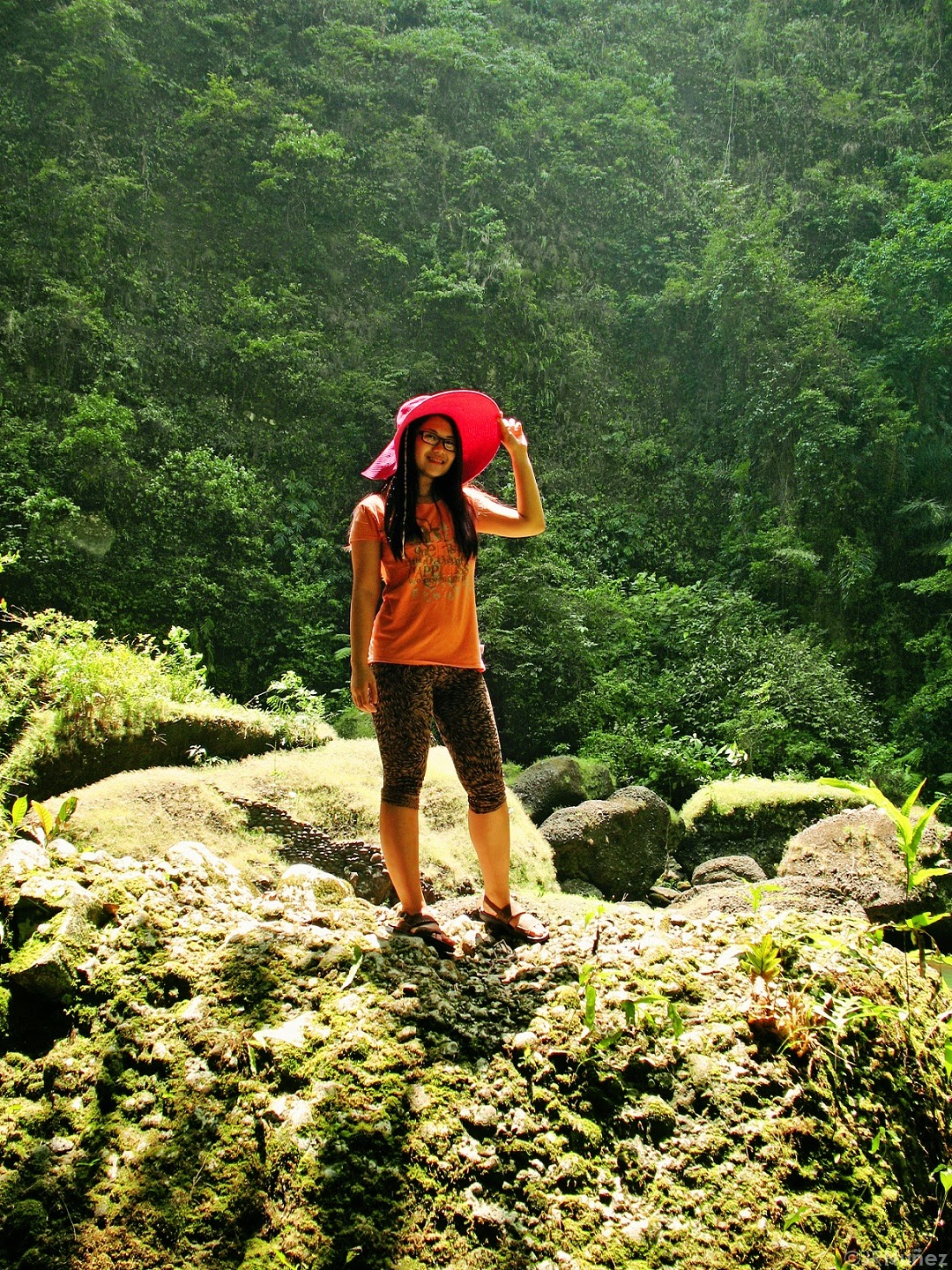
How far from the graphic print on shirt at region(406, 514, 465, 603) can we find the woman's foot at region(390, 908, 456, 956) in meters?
1.13

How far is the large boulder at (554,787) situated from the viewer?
792 centimetres

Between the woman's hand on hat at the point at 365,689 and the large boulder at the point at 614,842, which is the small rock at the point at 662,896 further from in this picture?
the woman's hand on hat at the point at 365,689

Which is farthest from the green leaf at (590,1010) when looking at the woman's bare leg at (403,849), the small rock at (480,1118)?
the woman's bare leg at (403,849)

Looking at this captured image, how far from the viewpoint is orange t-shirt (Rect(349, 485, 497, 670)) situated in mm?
2883

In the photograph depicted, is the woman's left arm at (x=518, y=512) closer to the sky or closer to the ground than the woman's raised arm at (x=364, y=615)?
closer to the sky

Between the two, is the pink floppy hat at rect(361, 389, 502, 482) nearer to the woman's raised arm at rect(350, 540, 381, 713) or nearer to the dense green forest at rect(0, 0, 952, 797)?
the woman's raised arm at rect(350, 540, 381, 713)

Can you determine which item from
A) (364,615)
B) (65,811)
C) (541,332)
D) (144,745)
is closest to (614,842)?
(144,745)

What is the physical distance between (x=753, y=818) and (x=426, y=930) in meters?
6.13

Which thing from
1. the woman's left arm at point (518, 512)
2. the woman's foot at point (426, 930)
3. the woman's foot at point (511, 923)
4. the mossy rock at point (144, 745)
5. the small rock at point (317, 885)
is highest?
the woman's left arm at point (518, 512)

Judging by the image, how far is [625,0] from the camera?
1820 cm

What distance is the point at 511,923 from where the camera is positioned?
121 inches

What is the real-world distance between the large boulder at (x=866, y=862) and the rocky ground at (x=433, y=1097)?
7.99 ft

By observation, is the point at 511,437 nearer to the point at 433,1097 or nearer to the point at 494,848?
the point at 494,848

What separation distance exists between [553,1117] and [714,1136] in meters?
0.39
